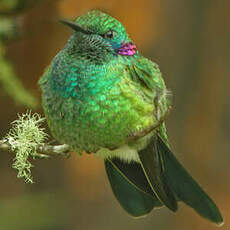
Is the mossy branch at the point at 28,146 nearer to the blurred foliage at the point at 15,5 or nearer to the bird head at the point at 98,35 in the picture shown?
the bird head at the point at 98,35

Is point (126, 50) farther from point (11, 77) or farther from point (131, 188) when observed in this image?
point (11, 77)

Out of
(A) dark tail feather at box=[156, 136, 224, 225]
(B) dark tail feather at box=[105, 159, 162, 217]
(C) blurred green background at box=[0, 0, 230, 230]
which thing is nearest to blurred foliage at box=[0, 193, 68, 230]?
(C) blurred green background at box=[0, 0, 230, 230]

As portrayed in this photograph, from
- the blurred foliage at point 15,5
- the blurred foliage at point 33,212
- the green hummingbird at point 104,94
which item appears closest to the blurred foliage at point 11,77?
the blurred foliage at point 15,5

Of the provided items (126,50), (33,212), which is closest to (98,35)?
(126,50)

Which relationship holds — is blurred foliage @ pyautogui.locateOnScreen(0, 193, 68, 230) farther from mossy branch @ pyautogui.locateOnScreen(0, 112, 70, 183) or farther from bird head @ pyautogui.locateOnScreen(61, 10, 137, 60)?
bird head @ pyautogui.locateOnScreen(61, 10, 137, 60)

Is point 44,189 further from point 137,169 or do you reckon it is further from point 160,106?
point 160,106

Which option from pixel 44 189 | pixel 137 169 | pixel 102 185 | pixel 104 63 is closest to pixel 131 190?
pixel 137 169

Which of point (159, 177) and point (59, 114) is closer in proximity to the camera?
point (59, 114)
